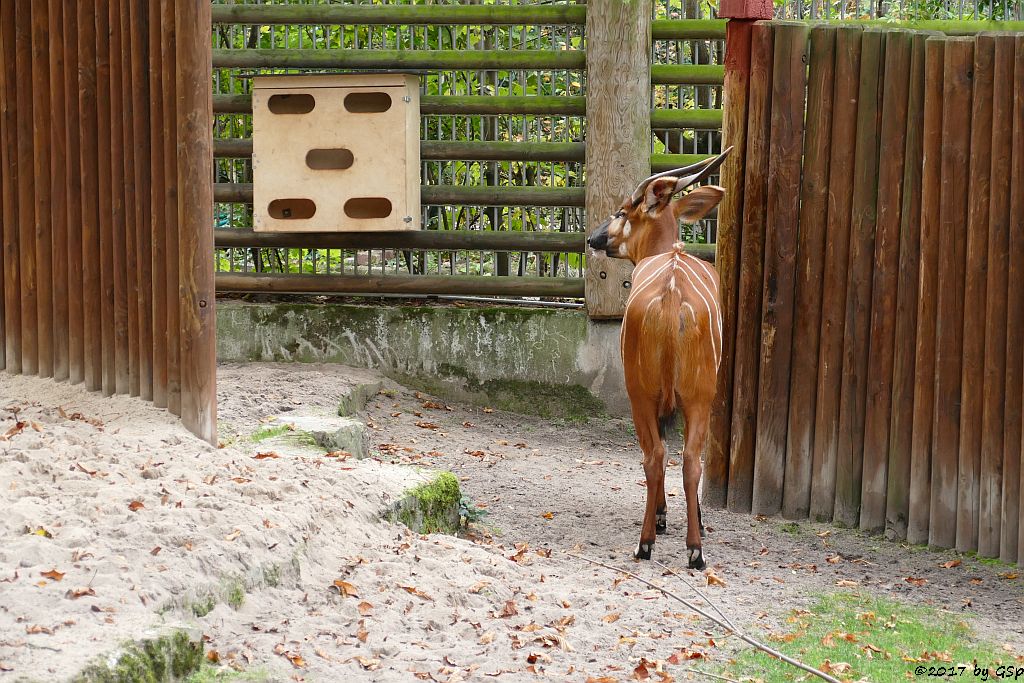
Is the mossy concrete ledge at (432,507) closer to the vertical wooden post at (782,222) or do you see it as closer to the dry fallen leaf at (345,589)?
→ the dry fallen leaf at (345,589)

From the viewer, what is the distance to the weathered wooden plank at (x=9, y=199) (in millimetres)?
6535

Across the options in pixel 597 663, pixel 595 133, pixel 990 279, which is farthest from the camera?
pixel 595 133

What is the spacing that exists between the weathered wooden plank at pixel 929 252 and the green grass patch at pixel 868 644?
1.11m

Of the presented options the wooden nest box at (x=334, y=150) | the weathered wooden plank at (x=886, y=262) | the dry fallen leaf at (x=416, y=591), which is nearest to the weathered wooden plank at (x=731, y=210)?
the weathered wooden plank at (x=886, y=262)

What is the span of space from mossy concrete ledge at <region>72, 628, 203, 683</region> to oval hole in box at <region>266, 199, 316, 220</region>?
216 inches

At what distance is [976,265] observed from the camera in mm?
5926

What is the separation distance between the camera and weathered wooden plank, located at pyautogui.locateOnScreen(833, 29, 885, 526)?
629cm

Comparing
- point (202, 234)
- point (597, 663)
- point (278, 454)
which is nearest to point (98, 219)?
point (202, 234)

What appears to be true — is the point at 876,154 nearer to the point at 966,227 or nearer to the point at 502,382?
the point at 966,227

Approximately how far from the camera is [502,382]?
9227 millimetres

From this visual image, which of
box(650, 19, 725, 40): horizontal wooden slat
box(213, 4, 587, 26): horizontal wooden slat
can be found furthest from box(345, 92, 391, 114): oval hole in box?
box(650, 19, 725, 40): horizontal wooden slat

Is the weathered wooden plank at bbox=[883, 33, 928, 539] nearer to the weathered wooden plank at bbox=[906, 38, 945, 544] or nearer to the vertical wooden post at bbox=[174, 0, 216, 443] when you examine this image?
the weathered wooden plank at bbox=[906, 38, 945, 544]

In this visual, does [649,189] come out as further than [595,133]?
No

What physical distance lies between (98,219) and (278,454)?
5.35 feet
